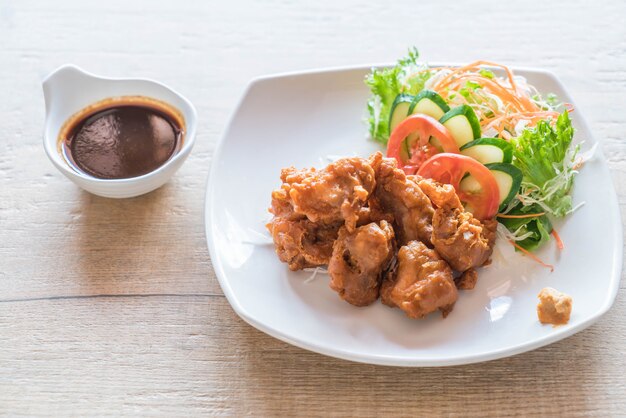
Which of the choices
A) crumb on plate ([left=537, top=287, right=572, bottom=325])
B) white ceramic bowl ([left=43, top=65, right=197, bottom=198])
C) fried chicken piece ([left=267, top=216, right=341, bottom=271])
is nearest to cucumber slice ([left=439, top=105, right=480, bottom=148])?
fried chicken piece ([left=267, top=216, right=341, bottom=271])

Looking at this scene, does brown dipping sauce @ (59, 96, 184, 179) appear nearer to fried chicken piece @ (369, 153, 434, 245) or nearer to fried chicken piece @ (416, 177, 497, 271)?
fried chicken piece @ (369, 153, 434, 245)

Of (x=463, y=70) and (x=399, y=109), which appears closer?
(x=399, y=109)

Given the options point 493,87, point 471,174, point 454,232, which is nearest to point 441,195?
point 454,232

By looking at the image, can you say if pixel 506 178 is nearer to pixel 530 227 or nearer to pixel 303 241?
pixel 530 227

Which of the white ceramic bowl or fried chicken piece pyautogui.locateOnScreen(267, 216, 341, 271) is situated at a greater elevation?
fried chicken piece pyautogui.locateOnScreen(267, 216, 341, 271)

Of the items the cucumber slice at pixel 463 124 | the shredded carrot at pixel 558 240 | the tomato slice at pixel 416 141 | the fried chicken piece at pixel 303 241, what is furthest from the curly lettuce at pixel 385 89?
the shredded carrot at pixel 558 240

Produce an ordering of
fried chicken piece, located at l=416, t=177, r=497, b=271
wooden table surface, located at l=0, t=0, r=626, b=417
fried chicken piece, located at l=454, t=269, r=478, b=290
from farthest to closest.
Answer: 1. fried chicken piece, located at l=454, t=269, r=478, b=290
2. fried chicken piece, located at l=416, t=177, r=497, b=271
3. wooden table surface, located at l=0, t=0, r=626, b=417

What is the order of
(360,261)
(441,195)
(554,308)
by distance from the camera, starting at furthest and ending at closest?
(441,195), (360,261), (554,308)

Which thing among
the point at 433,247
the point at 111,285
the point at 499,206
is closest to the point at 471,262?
the point at 433,247
